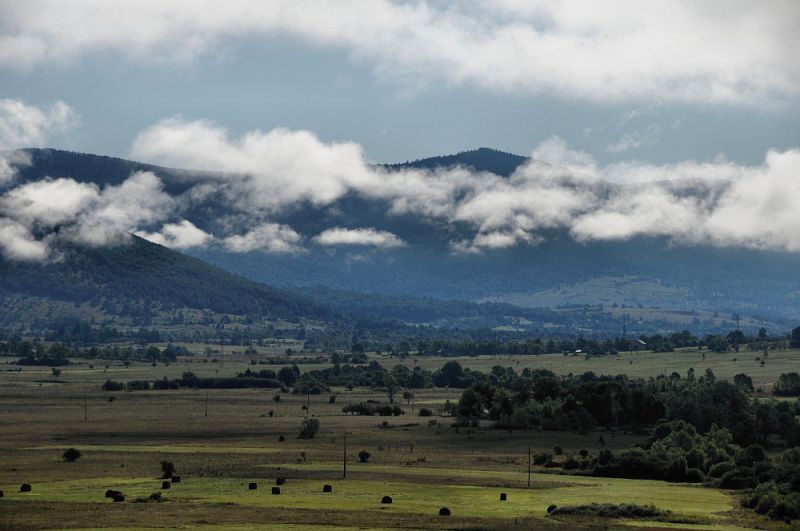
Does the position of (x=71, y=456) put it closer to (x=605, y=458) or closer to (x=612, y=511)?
(x=605, y=458)

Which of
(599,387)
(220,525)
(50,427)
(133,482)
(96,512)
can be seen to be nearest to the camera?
(220,525)

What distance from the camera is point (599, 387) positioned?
18425 cm

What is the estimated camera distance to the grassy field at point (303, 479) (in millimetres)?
88438

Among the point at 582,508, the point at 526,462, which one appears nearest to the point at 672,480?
the point at 526,462

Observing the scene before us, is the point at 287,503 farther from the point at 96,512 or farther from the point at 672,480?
the point at 672,480

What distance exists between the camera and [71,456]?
418 feet

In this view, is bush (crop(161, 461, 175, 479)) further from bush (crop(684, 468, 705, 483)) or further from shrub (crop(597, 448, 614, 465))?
bush (crop(684, 468, 705, 483))

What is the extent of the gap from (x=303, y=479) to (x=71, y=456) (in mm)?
28543

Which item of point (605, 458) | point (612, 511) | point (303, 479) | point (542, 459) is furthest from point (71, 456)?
point (612, 511)

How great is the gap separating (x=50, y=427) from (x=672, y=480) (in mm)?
85387

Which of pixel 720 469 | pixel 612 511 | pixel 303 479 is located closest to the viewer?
pixel 612 511

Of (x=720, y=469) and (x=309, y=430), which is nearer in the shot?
(x=720, y=469)

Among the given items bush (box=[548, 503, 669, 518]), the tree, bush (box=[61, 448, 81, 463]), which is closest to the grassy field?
bush (box=[61, 448, 81, 463])

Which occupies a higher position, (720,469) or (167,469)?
(167,469)
